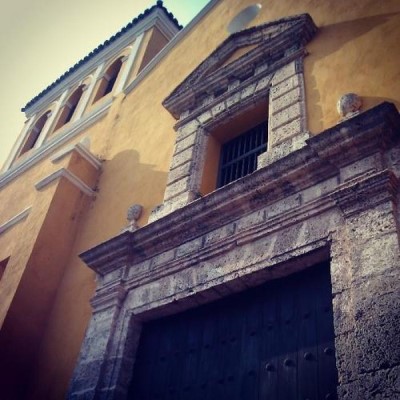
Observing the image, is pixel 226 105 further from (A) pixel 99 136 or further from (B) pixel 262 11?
(A) pixel 99 136

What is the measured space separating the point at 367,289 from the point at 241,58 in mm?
3410

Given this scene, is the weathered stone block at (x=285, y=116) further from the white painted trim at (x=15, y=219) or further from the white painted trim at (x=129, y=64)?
the white painted trim at (x=129, y=64)

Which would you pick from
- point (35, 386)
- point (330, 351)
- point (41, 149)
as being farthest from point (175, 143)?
point (41, 149)

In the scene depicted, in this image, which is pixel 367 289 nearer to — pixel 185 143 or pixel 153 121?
pixel 185 143

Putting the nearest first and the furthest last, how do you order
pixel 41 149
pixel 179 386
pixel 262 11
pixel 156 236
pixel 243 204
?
pixel 179 386, pixel 243 204, pixel 156 236, pixel 262 11, pixel 41 149

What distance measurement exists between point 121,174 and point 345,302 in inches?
151

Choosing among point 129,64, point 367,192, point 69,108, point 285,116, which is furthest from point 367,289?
point 69,108

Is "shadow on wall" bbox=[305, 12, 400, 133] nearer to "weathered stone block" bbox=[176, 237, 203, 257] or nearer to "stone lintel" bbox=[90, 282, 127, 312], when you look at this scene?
"weathered stone block" bbox=[176, 237, 203, 257]

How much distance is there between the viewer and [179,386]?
387 centimetres

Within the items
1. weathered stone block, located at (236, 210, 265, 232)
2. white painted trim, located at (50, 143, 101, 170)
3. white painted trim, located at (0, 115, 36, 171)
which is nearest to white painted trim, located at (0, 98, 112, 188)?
white painted trim, located at (0, 115, 36, 171)

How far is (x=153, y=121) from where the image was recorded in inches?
264

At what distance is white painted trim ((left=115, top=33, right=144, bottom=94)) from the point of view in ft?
28.7

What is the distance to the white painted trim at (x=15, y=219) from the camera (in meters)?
6.88

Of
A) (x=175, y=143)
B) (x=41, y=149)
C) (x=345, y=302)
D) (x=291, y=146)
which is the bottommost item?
(x=345, y=302)
